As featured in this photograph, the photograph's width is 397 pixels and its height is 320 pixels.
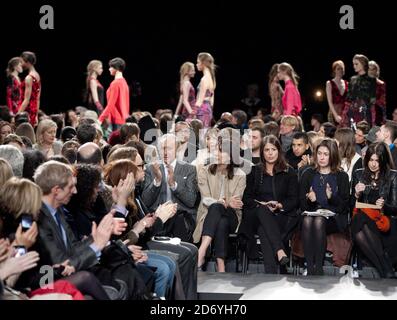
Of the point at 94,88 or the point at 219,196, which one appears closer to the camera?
the point at 219,196

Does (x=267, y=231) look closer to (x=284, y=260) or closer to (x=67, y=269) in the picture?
(x=284, y=260)

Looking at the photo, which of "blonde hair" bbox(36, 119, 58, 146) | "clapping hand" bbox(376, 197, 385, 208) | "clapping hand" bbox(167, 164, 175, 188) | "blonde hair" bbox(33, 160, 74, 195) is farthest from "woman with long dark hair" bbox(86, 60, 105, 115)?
"blonde hair" bbox(33, 160, 74, 195)

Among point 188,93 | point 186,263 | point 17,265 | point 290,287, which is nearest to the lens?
point 17,265

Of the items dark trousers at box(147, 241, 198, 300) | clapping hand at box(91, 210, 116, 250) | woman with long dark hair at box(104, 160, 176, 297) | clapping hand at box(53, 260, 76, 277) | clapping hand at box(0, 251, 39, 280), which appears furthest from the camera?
dark trousers at box(147, 241, 198, 300)

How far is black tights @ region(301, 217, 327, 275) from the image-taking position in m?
6.11

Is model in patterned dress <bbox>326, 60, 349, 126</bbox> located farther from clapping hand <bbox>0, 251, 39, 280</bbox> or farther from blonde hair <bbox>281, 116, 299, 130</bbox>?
clapping hand <bbox>0, 251, 39, 280</bbox>

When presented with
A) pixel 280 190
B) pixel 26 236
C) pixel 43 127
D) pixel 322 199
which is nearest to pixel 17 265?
pixel 26 236

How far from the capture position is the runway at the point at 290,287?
5.49m

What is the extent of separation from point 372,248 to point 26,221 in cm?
297

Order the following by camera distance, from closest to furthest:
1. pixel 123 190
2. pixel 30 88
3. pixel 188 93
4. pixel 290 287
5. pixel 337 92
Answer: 1. pixel 123 190
2. pixel 290 287
3. pixel 30 88
4. pixel 337 92
5. pixel 188 93

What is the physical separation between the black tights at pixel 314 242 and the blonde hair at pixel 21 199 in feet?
8.60

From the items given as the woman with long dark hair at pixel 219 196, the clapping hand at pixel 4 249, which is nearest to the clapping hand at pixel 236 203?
the woman with long dark hair at pixel 219 196

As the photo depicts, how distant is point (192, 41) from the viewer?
13.2m

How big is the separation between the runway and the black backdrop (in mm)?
6256
